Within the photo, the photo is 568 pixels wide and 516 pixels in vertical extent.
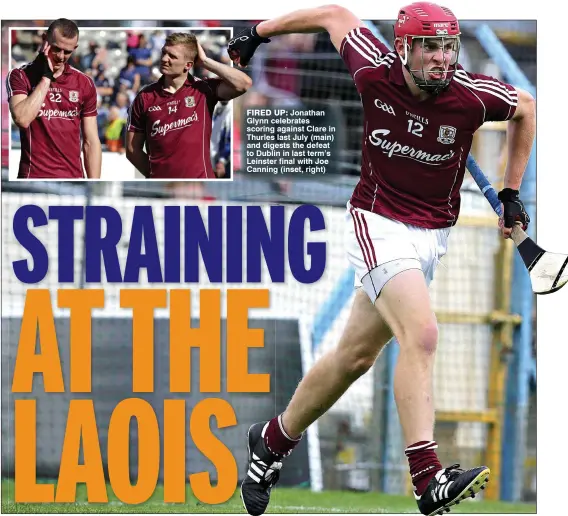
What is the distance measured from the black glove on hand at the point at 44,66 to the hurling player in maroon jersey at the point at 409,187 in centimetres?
239

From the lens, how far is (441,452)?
29.9ft

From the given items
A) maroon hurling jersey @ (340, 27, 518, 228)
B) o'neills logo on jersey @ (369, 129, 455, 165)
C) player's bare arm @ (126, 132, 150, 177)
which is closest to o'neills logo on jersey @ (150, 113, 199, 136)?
player's bare arm @ (126, 132, 150, 177)

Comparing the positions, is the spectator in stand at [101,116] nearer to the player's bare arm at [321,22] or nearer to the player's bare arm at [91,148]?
the player's bare arm at [91,148]

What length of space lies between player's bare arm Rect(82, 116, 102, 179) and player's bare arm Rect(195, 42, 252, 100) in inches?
29.4

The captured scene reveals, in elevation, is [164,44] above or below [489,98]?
above

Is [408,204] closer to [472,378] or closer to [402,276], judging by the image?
[402,276]

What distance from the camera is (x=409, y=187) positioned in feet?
21.3

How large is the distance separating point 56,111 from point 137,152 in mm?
559

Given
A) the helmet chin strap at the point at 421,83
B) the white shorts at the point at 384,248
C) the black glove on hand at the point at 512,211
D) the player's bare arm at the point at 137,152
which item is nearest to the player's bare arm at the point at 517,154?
the black glove on hand at the point at 512,211

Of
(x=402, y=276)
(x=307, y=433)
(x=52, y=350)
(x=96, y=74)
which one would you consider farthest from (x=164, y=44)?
(x=402, y=276)

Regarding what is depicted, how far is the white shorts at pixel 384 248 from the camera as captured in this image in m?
6.26

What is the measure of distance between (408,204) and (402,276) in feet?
1.37

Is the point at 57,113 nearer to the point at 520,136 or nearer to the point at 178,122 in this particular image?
the point at 178,122

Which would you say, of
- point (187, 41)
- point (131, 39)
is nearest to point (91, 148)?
point (131, 39)
